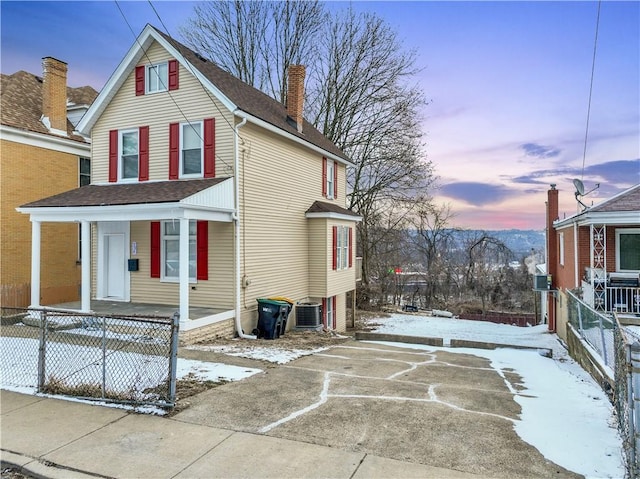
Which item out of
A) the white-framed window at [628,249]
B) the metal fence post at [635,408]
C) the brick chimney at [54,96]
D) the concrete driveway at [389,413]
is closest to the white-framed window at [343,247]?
the concrete driveway at [389,413]

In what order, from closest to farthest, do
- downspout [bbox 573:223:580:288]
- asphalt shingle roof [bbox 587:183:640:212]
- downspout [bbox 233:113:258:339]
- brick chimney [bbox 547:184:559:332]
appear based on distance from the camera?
downspout [bbox 233:113:258:339]
asphalt shingle roof [bbox 587:183:640:212]
downspout [bbox 573:223:580:288]
brick chimney [bbox 547:184:559:332]

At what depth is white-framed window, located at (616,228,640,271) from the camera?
13969 millimetres

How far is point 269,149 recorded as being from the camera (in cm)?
1416

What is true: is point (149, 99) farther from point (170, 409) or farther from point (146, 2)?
point (170, 409)

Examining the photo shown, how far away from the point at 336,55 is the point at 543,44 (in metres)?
16.6

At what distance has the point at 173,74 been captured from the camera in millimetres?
12906

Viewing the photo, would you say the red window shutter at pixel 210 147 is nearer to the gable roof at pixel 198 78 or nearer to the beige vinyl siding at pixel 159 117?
the beige vinyl siding at pixel 159 117

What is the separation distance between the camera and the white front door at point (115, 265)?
13836 mm

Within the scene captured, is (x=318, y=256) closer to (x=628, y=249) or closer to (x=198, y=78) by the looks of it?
(x=198, y=78)

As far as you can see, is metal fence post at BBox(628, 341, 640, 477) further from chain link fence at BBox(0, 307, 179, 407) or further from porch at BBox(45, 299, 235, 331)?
porch at BBox(45, 299, 235, 331)

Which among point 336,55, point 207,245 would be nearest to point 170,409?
point 207,245

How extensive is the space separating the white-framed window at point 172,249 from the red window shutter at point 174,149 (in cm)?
152

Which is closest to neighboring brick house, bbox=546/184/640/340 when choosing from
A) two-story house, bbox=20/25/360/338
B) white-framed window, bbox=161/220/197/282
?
two-story house, bbox=20/25/360/338

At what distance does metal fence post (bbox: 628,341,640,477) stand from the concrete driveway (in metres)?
0.62
